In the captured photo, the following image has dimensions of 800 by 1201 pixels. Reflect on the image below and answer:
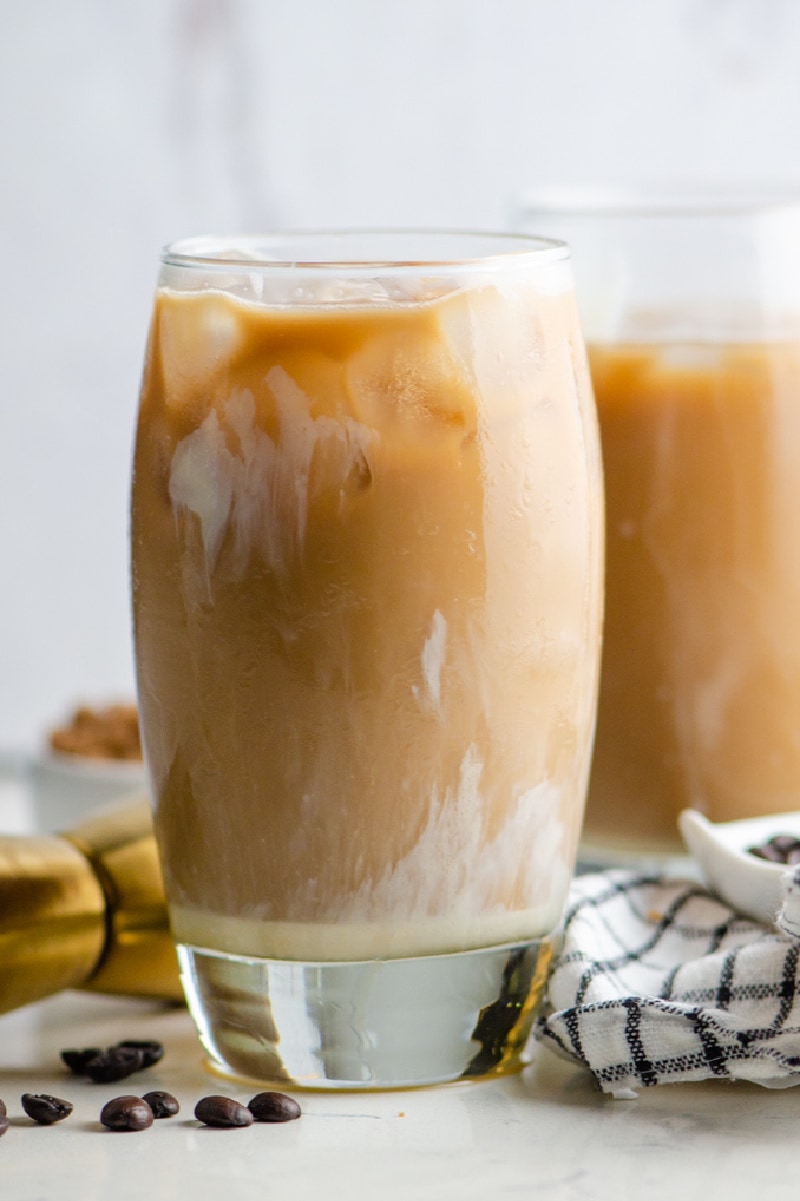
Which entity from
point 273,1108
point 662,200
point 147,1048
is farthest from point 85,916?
point 662,200

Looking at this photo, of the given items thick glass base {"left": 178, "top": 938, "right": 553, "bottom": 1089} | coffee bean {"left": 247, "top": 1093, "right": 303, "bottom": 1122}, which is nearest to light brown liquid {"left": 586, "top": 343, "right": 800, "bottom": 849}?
thick glass base {"left": 178, "top": 938, "right": 553, "bottom": 1089}

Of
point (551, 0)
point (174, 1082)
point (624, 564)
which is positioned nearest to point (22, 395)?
point (551, 0)

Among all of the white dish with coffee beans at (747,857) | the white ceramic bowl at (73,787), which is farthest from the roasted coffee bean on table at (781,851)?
the white ceramic bowl at (73,787)

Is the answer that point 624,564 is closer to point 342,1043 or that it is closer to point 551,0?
point 342,1043

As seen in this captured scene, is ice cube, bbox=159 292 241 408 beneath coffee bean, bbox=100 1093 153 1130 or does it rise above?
above

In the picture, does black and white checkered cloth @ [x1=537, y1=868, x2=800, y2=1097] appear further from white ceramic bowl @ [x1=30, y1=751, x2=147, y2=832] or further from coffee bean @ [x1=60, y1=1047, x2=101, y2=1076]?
white ceramic bowl @ [x1=30, y1=751, x2=147, y2=832]

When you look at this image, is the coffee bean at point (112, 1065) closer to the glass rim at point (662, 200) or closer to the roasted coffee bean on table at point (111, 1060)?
the roasted coffee bean on table at point (111, 1060)
